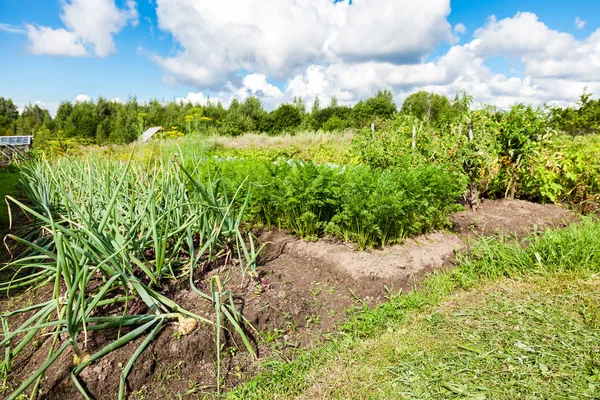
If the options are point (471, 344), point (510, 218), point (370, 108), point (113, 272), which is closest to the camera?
point (113, 272)

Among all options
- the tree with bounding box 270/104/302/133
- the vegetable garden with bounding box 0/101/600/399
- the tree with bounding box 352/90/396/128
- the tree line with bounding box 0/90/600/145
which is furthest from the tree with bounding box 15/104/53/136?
the vegetable garden with bounding box 0/101/600/399

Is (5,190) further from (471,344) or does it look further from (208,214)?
(471,344)

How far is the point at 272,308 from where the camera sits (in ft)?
8.76

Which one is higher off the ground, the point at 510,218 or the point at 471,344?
the point at 510,218

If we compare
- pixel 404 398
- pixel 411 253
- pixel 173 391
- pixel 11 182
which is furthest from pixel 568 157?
pixel 11 182

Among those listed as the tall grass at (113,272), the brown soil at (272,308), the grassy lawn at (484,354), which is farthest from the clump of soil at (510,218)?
the tall grass at (113,272)

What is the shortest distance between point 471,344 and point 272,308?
1353 mm

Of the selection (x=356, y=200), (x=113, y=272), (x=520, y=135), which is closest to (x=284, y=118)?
(x=520, y=135)

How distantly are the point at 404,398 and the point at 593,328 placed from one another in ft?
4.82

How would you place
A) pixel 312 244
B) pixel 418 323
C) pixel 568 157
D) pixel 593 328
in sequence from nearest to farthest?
pixel 593 328, pixel 418 323, pixel 312 244, pixel 568 157

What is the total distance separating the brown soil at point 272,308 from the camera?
82.7 inches

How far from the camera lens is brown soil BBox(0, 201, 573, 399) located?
210 cm

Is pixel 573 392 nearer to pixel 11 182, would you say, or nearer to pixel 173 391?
pixel 173 391

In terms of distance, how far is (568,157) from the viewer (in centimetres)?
543
